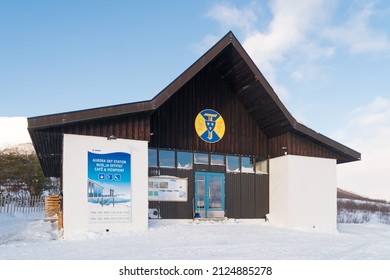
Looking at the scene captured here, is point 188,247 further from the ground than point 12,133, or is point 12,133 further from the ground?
point 12,133

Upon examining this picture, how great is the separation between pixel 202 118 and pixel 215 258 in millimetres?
9111

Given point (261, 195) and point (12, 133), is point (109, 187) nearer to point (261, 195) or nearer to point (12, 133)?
point (261, 195)

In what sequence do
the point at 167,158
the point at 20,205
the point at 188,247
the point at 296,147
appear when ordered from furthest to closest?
the point at 20,205 < the point at 296,147 < the point at 167,158 < the point at 188,247

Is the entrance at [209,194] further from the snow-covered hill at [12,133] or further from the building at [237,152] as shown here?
the snow-covered hill at [12,133]

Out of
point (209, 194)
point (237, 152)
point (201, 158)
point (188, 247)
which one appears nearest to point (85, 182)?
point (188, 247)

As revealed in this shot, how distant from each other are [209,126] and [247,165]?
99.1 inches

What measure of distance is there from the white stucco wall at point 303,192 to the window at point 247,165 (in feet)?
3.00

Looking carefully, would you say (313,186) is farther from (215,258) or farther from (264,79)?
(215,258)

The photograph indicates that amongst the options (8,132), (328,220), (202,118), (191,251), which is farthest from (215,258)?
(8,132)

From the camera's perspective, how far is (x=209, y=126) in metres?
17.0

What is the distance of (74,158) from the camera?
12.7m

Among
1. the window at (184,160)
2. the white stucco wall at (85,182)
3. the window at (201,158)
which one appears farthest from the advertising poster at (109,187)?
the window at (201,158)

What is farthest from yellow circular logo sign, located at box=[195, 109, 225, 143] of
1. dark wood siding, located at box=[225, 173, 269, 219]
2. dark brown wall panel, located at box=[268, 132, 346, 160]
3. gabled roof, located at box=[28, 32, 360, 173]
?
dark brown wall panel, located at box=[268, 132, 346, 160]

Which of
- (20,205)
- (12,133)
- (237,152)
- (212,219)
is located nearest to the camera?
(212,219)
